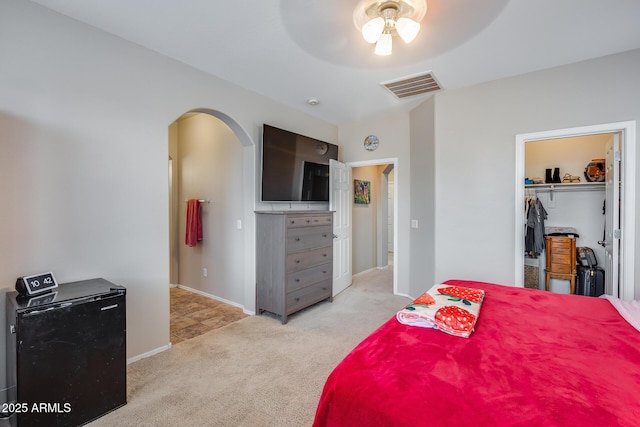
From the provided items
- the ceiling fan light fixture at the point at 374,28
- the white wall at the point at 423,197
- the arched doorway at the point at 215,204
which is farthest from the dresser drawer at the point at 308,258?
the ceiling fan light fixture at the point at 374,28

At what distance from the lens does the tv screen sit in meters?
3.45

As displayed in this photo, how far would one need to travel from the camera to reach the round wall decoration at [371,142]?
4449 millimetres

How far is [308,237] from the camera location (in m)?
3.55

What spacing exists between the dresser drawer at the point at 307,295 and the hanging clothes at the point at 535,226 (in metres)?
2.84

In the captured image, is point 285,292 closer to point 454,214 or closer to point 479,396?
point 454,214

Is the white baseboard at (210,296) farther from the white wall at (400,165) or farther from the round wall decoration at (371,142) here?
the round wall decoration at (371,142)

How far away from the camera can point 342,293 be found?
14.3ft

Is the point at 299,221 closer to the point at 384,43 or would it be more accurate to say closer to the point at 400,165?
Result: the point at 400,165

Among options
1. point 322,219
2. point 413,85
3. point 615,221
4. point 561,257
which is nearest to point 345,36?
point 413,85

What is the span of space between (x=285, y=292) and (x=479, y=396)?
2.46m

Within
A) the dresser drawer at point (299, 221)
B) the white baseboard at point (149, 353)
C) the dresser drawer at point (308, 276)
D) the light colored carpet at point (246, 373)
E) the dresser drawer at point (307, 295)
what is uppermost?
the dresser drawer at point (299, 221)

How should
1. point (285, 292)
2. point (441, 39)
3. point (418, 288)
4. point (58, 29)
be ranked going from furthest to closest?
1. point (418, 288)
2. point (285, 292)
3. point (441, 39)
4. point (58, 29)

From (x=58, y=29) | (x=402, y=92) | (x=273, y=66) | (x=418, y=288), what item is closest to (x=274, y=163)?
(x=273, y=66)

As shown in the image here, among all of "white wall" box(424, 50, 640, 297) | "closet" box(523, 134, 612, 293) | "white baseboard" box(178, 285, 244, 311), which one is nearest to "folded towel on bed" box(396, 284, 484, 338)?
"white wall" box(424, 50, 640, 297)
